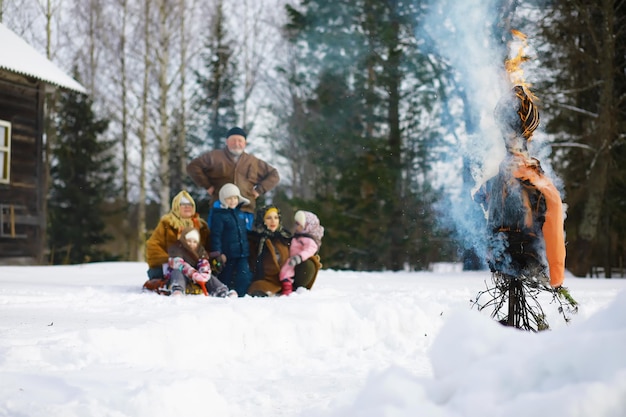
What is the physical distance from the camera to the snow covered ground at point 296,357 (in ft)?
6.84

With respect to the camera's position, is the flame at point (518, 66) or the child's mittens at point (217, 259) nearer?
the flame at point (518, 66)

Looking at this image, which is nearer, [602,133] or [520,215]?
[520,215]

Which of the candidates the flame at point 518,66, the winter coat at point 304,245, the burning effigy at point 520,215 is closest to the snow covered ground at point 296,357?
the burning effigy at point 520,215

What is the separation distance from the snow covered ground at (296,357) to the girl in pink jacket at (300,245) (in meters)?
0.46

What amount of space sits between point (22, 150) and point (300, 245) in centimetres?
997

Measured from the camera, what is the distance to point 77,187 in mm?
24531

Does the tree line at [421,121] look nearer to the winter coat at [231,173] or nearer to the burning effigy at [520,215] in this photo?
the winter coat at [231,173]

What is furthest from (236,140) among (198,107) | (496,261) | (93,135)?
(93,135)

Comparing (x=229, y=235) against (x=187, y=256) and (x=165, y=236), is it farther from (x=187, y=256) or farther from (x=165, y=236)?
(x=165, y=236)

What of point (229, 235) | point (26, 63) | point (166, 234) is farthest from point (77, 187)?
Answer: point (229, 235)

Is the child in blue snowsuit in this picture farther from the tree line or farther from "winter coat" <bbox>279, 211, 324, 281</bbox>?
the tree line

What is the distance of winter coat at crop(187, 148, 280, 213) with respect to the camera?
9133 millimetres

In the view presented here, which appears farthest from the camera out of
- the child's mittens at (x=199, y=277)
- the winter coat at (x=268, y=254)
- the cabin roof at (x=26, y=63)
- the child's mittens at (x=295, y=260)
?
the cabin roof at (x=26, y=63)

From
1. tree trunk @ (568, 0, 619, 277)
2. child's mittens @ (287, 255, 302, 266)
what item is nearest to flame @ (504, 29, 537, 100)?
child's mittens @ (287, 255, 302, 266)
